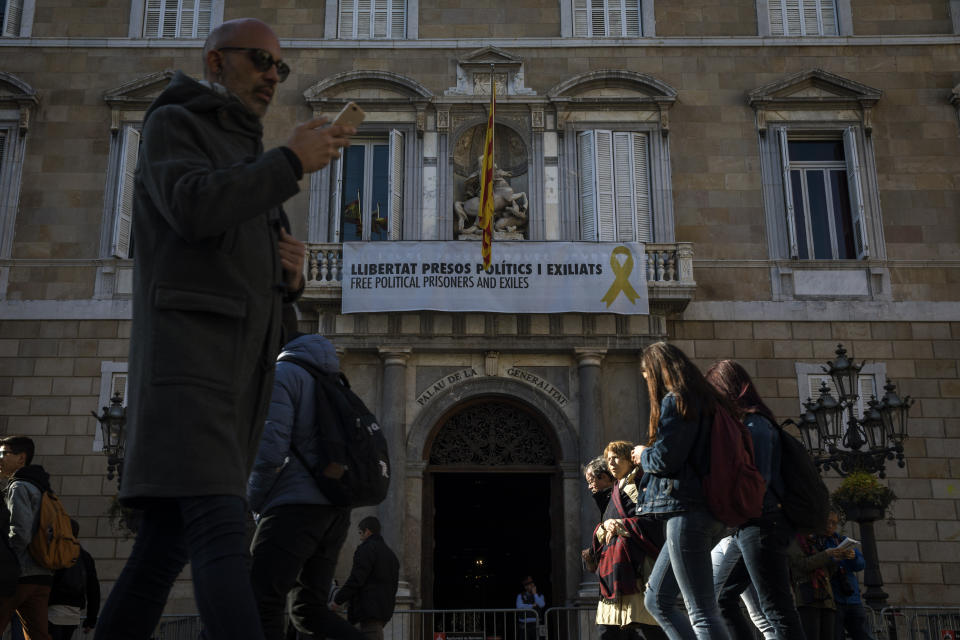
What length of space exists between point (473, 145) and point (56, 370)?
7.80 meters

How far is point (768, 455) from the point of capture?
5.73 m

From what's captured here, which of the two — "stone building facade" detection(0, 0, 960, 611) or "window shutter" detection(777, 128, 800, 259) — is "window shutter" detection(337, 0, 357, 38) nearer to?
"stone building facade" detection(0, 0, 960, 611)

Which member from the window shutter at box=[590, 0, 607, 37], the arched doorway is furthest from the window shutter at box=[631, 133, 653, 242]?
the arched doorway

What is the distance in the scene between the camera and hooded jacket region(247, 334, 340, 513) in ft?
14.9

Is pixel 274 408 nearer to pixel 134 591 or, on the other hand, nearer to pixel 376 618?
pixel 134 591

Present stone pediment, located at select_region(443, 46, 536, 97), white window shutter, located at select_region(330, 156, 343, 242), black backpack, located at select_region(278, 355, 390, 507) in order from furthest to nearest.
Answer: stone pediment, located at select_region(443, 46, 536, 97) → white window shutter, located at select_region(330, 156, 343, 242) → black backpack, located at select_region(278, 355, 390, 507)

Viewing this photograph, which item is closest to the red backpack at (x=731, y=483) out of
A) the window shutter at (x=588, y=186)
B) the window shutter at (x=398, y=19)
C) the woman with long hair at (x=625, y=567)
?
the woman with long hair at (x=625, y=567)

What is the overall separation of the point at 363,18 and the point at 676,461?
1477 centimetres

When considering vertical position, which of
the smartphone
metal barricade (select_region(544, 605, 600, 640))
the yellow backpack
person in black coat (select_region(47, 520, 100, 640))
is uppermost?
the smartphone

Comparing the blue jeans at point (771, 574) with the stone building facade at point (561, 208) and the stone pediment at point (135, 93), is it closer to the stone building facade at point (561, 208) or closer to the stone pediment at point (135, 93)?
the stone building facade at point (561, 208)

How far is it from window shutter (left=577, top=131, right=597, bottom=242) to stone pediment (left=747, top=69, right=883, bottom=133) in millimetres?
2867

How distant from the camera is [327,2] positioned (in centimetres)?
1831

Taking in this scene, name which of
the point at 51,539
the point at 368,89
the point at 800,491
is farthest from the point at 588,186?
the point at 800,491

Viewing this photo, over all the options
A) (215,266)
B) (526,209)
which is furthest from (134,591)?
(526,209)
